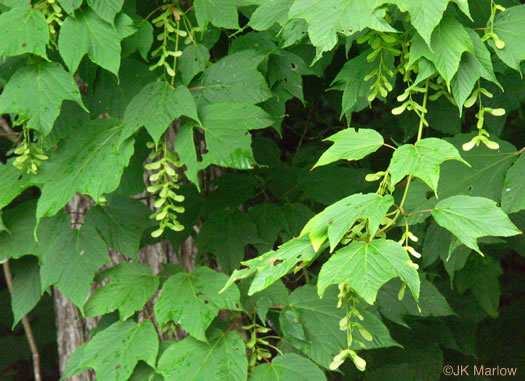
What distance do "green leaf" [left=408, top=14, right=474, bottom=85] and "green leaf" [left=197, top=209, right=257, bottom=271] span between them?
1.07 meters

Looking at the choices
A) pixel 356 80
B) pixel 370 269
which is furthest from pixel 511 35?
pixel 370 269

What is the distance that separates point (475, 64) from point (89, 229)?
4.67 ft

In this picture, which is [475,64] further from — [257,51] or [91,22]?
[91,22]

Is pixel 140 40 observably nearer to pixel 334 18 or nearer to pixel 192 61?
pixel 192 61

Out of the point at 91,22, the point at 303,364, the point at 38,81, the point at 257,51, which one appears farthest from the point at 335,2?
the point at 303,364

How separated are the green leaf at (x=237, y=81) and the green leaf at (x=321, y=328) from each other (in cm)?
71

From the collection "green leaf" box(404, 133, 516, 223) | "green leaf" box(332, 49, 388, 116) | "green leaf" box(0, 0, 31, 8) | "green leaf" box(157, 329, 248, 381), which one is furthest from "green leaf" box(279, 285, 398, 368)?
"green leaf" box(0, 0, 31, 8)

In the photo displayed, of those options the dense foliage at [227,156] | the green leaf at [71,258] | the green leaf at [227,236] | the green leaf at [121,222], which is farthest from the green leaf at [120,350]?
the green leaf at [227,236]

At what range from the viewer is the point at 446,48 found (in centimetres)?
144

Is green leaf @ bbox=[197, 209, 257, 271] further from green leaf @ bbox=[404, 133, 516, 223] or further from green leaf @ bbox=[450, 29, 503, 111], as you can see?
green leaf @ bbox=[450, 29, 503, 111]

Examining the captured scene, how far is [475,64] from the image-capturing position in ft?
4.88

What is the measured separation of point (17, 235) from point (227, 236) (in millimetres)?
780

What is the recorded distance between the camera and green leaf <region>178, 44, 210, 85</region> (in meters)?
1.99

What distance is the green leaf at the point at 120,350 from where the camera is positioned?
1.92 m
